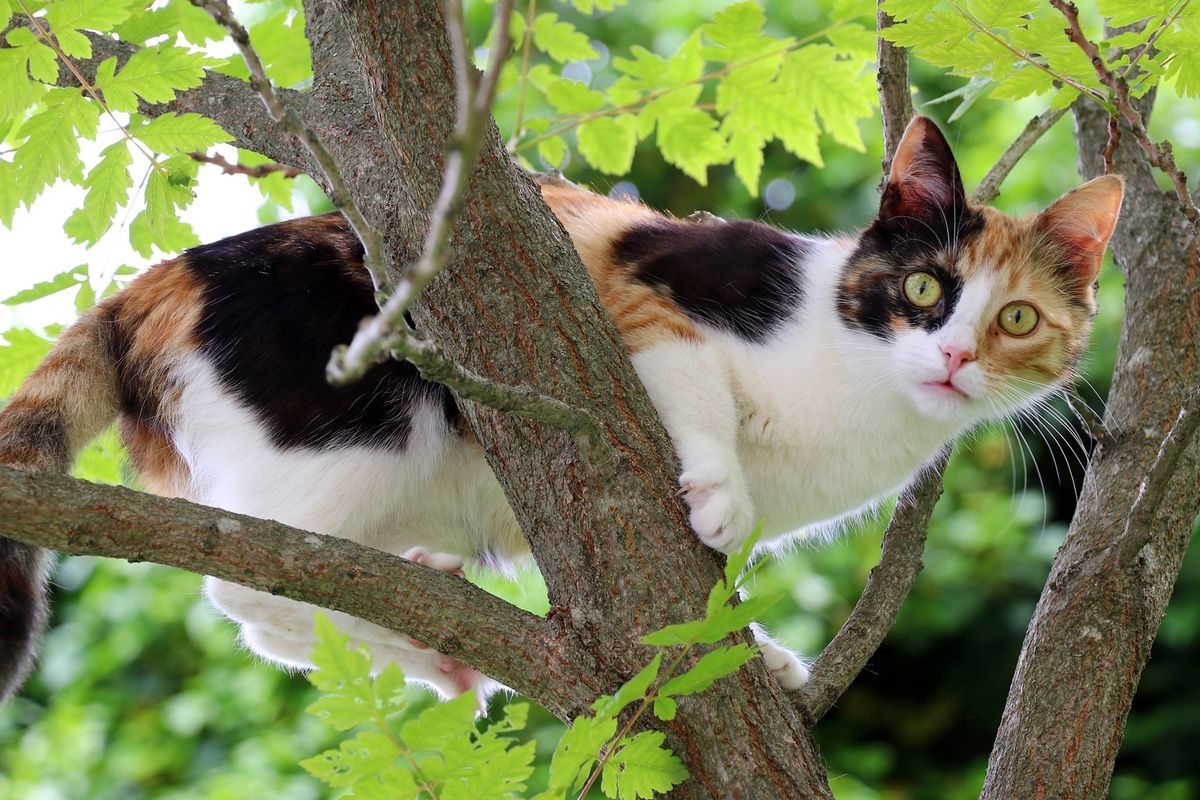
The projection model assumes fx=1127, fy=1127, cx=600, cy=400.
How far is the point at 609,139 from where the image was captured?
289cm

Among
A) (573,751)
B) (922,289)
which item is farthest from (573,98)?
(573,751)

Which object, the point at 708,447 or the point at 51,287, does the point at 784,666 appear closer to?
the point at 708,447

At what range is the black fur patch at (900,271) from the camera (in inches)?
96.2

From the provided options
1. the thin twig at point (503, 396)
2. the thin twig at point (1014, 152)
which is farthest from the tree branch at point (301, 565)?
the thin twig at point (1014, 152)

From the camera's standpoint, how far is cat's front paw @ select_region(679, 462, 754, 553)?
187 centimetres

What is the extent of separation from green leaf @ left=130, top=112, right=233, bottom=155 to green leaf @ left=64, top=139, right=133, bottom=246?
0.12 metres

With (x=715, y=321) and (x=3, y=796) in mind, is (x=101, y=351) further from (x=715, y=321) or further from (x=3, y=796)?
(x=3, y=796)

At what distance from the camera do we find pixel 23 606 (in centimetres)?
203

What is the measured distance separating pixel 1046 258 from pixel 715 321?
77 centimetres

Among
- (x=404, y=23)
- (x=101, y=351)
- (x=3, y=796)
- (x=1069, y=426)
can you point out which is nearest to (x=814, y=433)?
(x=1069, y=426)

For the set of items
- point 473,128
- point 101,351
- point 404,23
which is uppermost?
point 473,128

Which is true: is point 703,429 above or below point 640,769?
above

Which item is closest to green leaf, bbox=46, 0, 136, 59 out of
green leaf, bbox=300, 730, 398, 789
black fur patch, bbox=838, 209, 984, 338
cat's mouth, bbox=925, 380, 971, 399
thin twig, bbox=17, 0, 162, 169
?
thin twig, bbox=17, 0, 162, 169

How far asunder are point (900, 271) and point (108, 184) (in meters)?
1.63
